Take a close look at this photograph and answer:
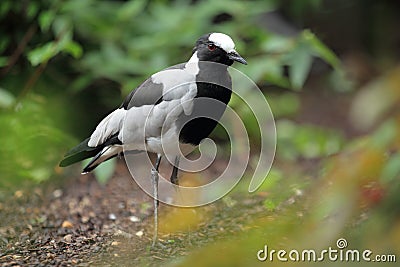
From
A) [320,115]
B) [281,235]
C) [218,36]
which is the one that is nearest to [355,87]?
[320,115]

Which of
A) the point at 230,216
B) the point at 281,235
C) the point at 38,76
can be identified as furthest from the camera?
the point at 38,76

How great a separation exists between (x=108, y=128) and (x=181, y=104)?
278 millimetres

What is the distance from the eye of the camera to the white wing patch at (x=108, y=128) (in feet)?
6.50

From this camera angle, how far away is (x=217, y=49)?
1896 mm

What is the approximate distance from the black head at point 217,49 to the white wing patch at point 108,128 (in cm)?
29

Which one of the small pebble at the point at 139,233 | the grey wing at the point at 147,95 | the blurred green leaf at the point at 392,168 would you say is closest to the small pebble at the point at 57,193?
the small pebble at the point at 139,233

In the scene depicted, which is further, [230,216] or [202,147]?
[202,147]

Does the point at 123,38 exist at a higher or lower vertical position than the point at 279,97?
lower

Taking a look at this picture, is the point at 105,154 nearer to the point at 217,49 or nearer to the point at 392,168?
the point at 217,49

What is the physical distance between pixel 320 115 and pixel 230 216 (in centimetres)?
177

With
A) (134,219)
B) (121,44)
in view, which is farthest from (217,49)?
(121,44)

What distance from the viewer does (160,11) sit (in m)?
3.18

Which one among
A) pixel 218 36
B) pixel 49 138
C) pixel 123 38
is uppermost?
pixel 123 38

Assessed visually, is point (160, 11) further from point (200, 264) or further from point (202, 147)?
point (200, 264)
